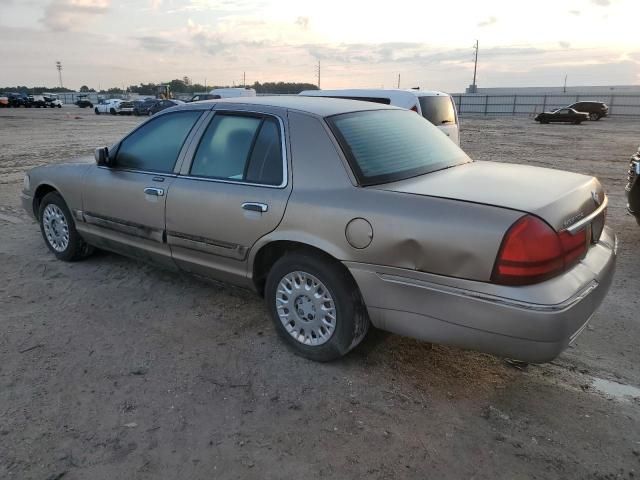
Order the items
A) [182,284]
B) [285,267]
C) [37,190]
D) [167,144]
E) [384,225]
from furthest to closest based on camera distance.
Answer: [37,190] < [182,284] < [167,144] < [285,267] < [384,225]

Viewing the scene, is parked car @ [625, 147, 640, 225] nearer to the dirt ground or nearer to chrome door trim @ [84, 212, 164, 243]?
the dirt ground

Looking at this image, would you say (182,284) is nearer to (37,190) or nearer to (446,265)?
(37,190)

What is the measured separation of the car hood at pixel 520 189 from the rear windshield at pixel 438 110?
599 cm

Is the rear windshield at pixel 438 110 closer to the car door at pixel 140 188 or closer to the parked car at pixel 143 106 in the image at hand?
the car door at pixel 140 188

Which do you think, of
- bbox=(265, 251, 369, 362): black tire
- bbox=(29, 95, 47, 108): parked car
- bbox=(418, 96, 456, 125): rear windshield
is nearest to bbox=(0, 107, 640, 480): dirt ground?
bbox=(265, 251, 369, 362): black tire

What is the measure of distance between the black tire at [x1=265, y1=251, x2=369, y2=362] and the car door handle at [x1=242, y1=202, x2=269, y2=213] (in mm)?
331

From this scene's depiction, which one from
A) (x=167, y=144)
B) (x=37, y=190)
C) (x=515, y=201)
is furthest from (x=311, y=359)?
(x=37, y=190)

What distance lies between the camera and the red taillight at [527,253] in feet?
8.13

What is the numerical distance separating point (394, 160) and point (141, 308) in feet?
7.64

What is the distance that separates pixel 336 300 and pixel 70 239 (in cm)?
316

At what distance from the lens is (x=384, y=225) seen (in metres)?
2.79

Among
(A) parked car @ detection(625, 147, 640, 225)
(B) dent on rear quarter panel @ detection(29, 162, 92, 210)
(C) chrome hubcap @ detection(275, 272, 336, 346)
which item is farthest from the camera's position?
(A) parked car @ detection(625, 147, 640, 225)

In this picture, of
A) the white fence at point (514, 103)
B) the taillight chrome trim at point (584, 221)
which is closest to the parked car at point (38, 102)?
the white fence at point (514, 103)

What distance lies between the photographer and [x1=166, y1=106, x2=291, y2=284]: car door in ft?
11.0
